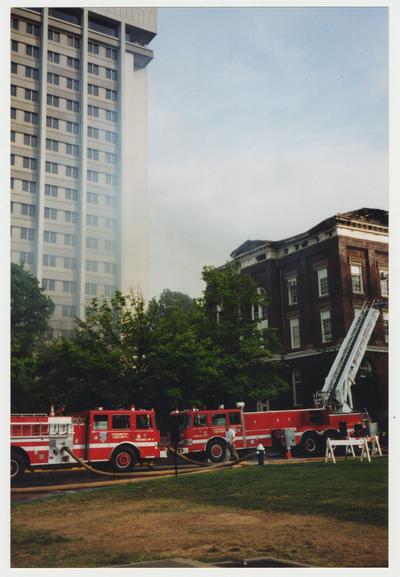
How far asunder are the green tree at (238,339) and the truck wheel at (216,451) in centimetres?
402

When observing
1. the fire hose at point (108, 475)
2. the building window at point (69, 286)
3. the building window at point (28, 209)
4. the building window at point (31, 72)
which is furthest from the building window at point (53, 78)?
the fire hose at point (108, 475)

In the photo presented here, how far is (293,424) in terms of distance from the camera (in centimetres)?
2459

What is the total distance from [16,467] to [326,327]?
65.2ft

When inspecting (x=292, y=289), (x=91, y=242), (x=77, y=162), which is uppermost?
(x=77, y=162)

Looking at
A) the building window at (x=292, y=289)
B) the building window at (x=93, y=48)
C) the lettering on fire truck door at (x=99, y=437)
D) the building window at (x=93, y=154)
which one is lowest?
the lettering on fire truck door at (x=99, y=437)

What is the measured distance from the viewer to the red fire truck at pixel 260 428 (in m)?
22.7

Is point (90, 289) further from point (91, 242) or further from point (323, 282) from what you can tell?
point (323, 282)

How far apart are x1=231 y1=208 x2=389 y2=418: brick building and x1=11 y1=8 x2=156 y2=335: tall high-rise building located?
10.1 meters

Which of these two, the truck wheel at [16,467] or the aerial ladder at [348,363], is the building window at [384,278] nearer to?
the aerial ladder at [348,363]

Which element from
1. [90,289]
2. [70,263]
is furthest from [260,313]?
[70,263]

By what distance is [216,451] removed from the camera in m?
22.7

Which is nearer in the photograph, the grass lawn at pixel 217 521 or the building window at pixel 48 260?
the grass lawn at pixel 217 521

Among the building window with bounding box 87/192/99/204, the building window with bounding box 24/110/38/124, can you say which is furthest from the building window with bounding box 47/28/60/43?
the building window with bounding box 87/192/99/204
